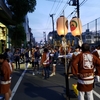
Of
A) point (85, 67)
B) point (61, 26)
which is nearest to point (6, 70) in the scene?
point (85, 67)

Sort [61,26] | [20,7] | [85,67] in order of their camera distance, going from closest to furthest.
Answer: [85,67] < [61,26] < [20,7]

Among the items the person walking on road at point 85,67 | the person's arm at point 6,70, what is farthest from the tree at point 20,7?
the person walking on road at point 85,67

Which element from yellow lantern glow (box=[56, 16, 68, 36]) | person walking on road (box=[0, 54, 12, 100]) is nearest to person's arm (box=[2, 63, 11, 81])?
person walking on road (box=[0, 54, 12, 100])

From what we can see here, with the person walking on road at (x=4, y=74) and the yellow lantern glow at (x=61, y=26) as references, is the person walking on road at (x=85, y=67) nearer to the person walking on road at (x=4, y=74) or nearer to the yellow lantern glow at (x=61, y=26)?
the person walking on road at (x=4, y=74)

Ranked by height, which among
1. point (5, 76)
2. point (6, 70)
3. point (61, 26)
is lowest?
point (5, 76)

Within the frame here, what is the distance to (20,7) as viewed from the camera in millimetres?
25125

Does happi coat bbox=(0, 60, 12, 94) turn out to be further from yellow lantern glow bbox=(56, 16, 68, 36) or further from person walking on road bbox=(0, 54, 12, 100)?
yellow lantern glow bbox=(56, 16, 68, 36)

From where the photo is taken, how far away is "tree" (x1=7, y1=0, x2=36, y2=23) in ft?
81.8

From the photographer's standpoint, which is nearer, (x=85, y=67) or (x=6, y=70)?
(x=85, y=67)

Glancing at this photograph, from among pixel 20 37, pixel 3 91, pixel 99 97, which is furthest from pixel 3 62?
pixel 20 37

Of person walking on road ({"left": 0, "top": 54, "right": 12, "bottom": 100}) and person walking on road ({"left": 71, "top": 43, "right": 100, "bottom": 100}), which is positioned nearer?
person walking on road ({"left": 71, "top": 43, "right": 100, "bottom": 100})

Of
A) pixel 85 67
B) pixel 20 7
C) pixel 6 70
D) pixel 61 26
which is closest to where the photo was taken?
pixel 85 67

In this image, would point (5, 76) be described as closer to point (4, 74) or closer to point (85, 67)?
point (4, 74)

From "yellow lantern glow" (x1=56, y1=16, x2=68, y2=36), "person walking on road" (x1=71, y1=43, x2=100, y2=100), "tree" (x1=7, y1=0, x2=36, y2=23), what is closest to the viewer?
"person walking on road" (x1=71, y1=43, x2=100, y2=100)
